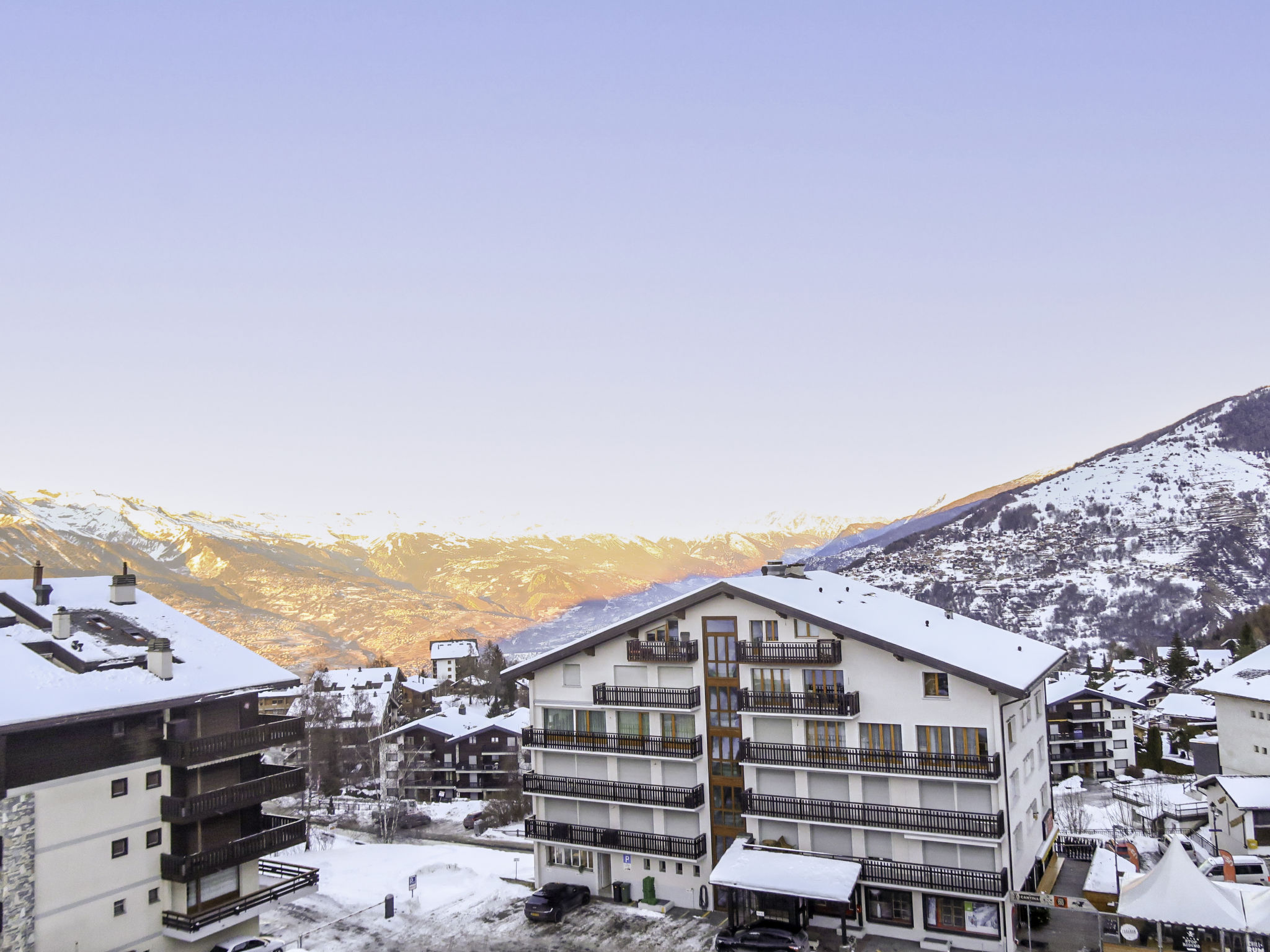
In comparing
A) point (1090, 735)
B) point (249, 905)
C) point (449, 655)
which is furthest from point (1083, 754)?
point (449, 655)

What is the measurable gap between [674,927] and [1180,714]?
9562 cm

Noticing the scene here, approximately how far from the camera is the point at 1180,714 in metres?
107

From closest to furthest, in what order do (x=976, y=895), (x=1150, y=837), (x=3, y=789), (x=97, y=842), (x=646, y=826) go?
(x=3, y=789) → (x=97, y=842) → (x=976, y=895) → (x=646, y=826) → (x=1150, y=837)

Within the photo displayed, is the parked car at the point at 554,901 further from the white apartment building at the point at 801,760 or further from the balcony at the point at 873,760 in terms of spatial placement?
the balcony at the point at 873,760

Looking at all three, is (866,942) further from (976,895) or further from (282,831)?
(282,831)


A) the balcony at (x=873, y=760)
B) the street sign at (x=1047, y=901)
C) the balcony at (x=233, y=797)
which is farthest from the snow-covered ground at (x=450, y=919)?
the street sign at (x=1047, y=901)

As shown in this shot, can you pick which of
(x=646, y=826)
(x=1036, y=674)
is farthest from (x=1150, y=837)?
(x=646, y=826)

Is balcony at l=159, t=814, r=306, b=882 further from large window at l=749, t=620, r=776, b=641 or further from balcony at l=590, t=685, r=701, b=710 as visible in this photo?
large window at l=749, t=620, r=776, b=641

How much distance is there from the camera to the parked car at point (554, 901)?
3941 centimetres

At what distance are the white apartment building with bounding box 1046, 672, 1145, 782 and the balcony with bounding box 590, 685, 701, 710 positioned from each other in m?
69.4

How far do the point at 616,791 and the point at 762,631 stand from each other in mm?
10464

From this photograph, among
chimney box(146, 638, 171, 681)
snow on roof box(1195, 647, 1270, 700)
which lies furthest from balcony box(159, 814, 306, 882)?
snow on roof box(1195, 647, 1270, 700)

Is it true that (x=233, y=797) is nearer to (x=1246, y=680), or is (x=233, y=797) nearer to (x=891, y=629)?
(x=891, y=629)

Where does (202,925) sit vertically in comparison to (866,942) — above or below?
above
